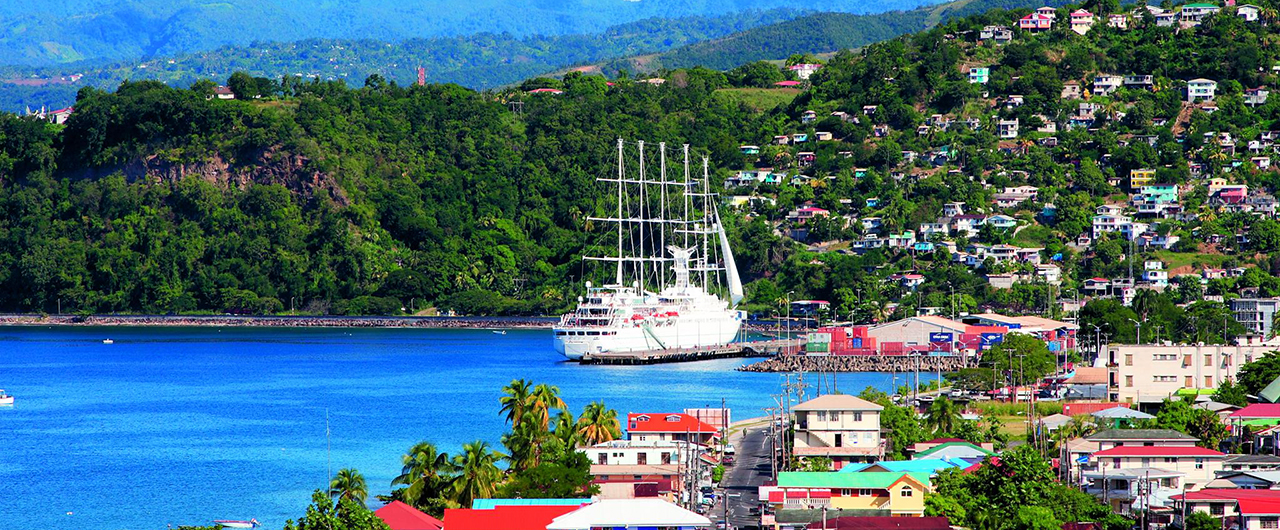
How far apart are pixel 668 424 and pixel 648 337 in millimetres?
59377

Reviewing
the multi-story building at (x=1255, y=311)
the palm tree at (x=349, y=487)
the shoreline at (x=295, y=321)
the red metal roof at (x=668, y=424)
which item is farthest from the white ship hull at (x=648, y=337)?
the palm tree at (x=349, y=487)

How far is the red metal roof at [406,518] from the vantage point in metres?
37.7

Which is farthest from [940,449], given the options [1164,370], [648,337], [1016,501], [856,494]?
[648,337]

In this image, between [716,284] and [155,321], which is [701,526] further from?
[155,321]

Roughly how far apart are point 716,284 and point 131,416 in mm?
76262

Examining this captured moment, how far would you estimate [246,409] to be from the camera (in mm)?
81375

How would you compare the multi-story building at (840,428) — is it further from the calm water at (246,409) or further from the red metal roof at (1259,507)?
the red metal roof at (1259,507)

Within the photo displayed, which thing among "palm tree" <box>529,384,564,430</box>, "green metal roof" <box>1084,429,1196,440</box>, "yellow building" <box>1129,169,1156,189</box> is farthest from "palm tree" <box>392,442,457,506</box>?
"yellow building" <box>1129,169,1156,189</box>

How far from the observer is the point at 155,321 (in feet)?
541

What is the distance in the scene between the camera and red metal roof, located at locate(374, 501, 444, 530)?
37.7 metres

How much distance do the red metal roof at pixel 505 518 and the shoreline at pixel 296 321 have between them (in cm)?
11488

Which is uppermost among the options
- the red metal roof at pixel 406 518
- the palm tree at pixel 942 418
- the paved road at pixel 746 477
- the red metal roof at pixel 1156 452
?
the red metal roof at pixel 1156 452

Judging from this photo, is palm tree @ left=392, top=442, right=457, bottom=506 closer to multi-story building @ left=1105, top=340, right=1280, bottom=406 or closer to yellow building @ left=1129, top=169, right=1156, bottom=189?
multi-story building @ left=1105, top=340, right=1280, bottom=406

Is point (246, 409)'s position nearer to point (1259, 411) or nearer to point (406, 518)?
point (1259, 411)
